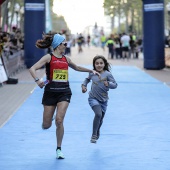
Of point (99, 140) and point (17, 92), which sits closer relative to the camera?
point (99, 140)

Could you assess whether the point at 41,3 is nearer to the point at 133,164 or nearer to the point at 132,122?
the point at 132,122

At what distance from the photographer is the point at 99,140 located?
9312 millimetres

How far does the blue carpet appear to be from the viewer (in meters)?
7.60

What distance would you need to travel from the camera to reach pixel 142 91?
57.4 ft

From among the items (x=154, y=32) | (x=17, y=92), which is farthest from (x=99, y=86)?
(x=154, y=32)

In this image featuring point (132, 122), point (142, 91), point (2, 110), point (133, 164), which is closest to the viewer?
point (133, 164)

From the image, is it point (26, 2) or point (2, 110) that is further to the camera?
point (26, 2)

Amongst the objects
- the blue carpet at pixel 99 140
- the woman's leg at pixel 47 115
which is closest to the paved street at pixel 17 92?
the blue carpet at pixel 99 140

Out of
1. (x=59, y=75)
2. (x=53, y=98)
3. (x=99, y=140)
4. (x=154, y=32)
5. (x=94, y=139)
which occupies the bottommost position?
(x=99, y=140)

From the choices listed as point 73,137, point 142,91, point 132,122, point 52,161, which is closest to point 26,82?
point 142,91

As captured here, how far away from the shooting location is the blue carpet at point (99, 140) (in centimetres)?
760

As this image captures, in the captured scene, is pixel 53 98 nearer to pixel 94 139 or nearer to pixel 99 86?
pixel 99 86

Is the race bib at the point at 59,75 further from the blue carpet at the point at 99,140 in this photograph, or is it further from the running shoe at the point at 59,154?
the blue carpet at the point at 99,140

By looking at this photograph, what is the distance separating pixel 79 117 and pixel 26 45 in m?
15.8
